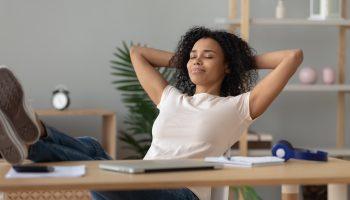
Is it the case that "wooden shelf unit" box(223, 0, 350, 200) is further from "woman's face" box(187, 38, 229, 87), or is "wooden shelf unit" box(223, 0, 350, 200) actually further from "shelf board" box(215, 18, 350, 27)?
"woman's face" box(187, 38, 229, 87)

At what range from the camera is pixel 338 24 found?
432cm

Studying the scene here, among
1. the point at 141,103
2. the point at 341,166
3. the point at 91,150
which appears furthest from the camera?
the point at 141,103

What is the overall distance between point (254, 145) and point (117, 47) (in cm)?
99

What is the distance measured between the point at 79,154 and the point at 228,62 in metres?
0.88

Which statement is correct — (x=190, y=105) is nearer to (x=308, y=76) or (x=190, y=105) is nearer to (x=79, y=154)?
(x=79, y=154)

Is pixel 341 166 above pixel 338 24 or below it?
below

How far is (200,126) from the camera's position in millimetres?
2539

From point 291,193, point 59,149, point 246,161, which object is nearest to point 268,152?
point 291,193

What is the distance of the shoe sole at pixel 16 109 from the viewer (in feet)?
6.41

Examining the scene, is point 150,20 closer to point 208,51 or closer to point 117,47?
point 117,47

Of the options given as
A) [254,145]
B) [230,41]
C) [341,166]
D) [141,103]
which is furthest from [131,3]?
[341,166]

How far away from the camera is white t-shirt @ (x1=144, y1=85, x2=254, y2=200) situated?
8.27ft

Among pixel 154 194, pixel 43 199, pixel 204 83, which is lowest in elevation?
pixel 43 199

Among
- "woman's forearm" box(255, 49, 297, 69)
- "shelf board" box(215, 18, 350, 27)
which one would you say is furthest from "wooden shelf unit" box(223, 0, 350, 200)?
"woman's forearm" box(255, 49, 297, 69)
